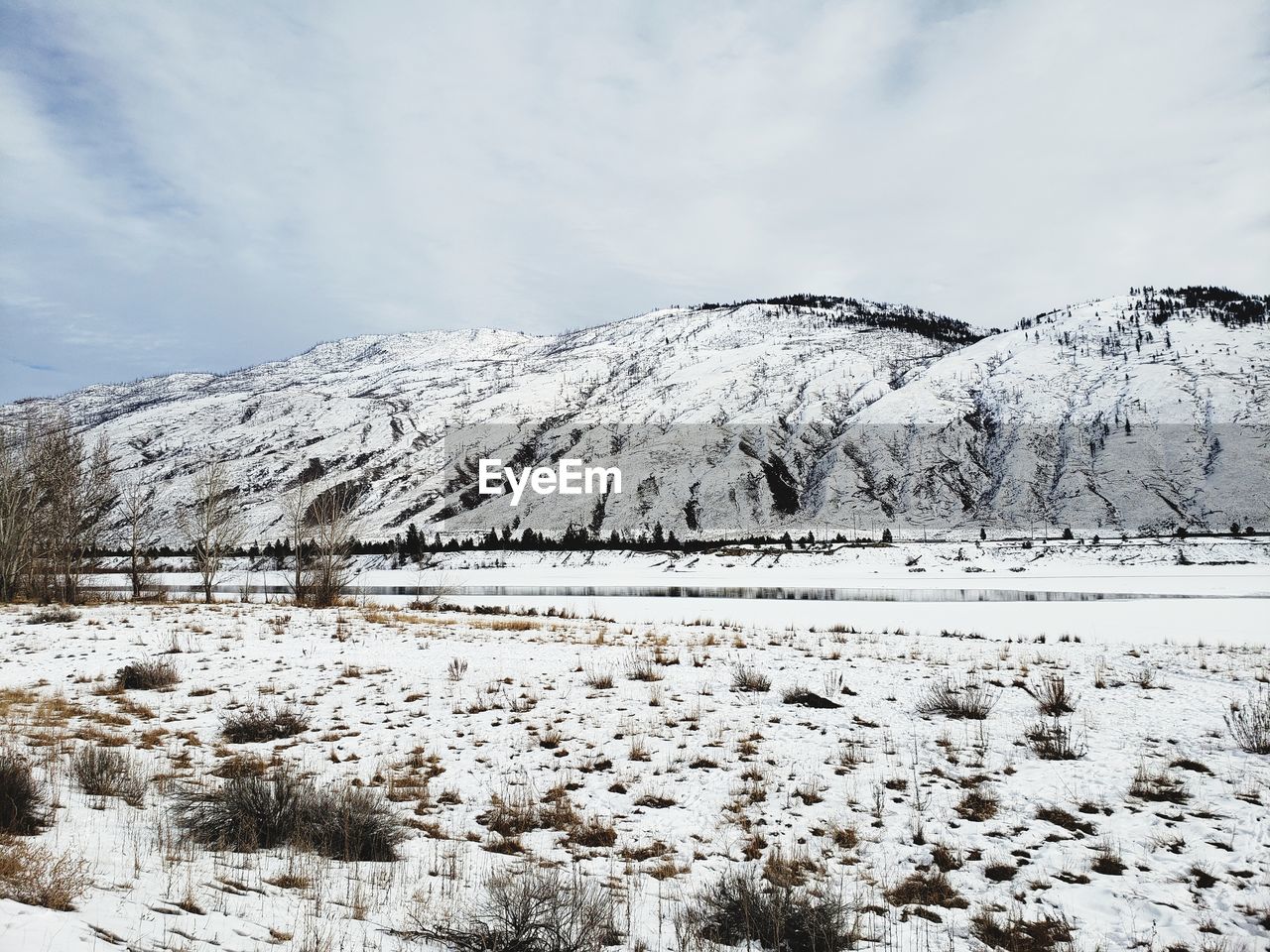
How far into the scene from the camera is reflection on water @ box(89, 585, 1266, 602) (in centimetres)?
4325

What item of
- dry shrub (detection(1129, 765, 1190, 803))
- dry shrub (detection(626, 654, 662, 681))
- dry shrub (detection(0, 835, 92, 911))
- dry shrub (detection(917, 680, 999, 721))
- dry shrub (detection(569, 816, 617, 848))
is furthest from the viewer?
dry shrub (detection(626, 654, 662, 681))

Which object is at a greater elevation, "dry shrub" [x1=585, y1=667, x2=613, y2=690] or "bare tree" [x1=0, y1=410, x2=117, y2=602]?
"bare tree" [x1=0, y1=410, x2=117, y2=602]

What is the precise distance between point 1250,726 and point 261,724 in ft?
49.4

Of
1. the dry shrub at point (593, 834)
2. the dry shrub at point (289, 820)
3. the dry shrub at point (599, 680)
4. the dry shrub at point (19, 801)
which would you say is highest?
the dry shrub at point (19, 801)

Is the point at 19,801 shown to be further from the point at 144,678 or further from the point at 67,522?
the point at 67,522

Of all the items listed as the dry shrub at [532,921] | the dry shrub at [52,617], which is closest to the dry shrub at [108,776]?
the dry shrub at [532,921]

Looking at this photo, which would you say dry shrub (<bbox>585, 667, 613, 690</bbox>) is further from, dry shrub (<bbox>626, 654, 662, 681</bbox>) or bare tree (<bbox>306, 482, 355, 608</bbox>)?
bare tree (<bbox>306, 482, 355, 608</bbox>)

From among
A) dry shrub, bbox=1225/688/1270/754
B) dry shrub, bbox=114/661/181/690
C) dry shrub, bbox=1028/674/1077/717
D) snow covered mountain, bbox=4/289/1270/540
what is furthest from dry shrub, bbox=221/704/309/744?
snow covered mountain, bbox=4/289/1270/540

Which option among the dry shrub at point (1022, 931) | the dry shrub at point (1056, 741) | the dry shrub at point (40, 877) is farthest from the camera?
the dry shrub at point (1056, 741)

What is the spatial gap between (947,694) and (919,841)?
17.5 ft

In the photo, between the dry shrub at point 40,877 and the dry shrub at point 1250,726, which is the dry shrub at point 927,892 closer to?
the dry shrub at point 1250,726

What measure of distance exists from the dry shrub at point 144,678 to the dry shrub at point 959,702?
1477 centimetres

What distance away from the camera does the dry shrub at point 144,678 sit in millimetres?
13328

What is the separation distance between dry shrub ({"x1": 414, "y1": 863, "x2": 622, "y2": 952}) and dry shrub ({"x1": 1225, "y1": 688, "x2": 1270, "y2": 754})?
29.8 ft
